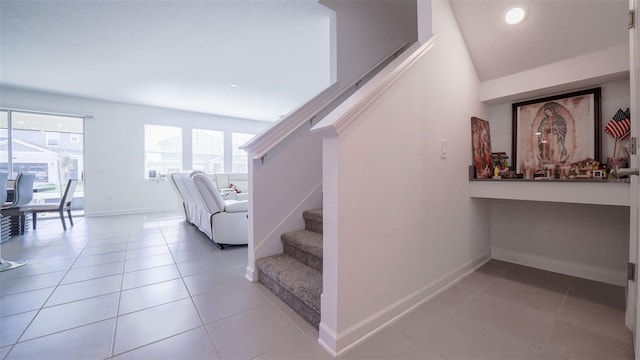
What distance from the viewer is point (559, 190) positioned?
1828 mm

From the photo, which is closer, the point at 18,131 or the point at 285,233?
the point at 285,233

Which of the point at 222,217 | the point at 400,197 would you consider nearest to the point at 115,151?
the point at 222,217

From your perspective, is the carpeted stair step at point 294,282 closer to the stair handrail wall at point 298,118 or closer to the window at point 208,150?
the stair handrail wall at point 298,118

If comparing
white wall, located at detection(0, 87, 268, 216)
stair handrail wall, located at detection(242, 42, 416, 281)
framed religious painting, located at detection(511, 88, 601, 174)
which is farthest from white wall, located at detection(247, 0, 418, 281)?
white wall, located at detection(0, 87, 268, 216)

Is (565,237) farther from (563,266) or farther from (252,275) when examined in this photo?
(252,275)

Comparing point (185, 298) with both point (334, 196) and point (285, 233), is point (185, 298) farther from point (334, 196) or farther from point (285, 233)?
point (334, 196)

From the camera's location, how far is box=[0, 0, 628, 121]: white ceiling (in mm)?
1856

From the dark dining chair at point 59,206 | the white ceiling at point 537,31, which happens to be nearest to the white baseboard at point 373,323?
the white ceiling at point 537,31

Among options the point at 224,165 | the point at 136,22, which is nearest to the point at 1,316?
the point at 136,22

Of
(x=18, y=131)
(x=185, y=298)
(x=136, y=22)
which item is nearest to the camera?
(x=185, y=298)

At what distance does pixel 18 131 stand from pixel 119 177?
1741 mm

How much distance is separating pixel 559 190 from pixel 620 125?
0.62 meters

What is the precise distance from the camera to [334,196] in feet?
4.02

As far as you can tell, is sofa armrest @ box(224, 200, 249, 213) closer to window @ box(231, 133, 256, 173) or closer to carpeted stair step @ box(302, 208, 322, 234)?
carpeted stair step @ box(302, 208, 322, 234)
